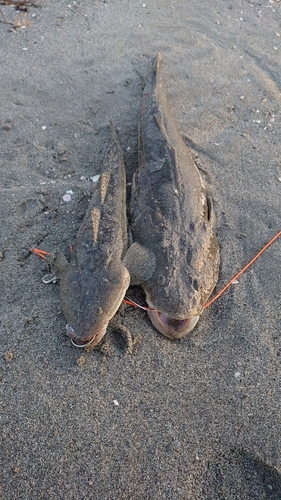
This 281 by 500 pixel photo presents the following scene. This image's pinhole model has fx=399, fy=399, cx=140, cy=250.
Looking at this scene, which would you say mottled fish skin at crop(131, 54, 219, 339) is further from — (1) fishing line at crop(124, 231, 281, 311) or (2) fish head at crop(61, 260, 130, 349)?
(2) fish head at crop(61, 260, 130, 349)

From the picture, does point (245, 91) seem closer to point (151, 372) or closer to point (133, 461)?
point (151, 372)

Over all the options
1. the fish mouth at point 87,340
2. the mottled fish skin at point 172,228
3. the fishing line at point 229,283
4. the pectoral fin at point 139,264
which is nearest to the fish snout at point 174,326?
the mottled fish skin at point 172,228

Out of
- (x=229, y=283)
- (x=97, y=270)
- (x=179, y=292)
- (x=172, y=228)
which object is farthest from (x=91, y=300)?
(x=229, y=283)

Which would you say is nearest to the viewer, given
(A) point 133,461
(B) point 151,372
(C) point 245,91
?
(A) point 133,461

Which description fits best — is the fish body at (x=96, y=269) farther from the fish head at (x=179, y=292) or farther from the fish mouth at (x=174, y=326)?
the fish mouth at (x=174, y=326)

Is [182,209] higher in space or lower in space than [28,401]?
higher

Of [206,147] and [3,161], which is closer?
[3,161]

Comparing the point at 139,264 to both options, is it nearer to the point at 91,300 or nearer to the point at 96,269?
the point at 96,269

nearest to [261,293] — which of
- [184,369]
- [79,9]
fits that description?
[184,369]
